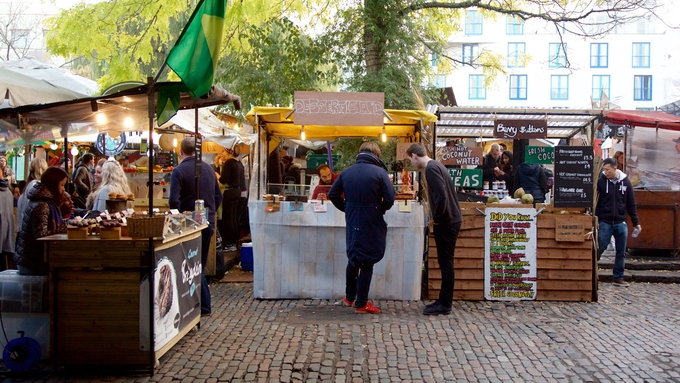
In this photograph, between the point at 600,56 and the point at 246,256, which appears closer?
the point at 246,256

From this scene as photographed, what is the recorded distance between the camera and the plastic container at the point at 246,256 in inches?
372

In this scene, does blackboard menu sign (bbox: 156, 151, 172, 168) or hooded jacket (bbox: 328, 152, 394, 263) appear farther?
blackboard menu sign (bbox: 156, 151, 172, 168)

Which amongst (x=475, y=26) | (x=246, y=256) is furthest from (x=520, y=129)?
(x=475, y=26)

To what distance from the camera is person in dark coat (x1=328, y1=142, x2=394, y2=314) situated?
6.67 meters

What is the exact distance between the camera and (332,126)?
8.81 m

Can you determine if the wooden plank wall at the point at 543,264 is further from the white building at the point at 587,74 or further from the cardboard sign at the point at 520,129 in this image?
the white building at the point at 587,74

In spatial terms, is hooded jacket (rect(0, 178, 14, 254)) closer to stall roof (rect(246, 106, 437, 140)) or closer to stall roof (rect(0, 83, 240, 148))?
stall roof (rect(0, 83, 240, 148))

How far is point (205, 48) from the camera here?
5.10 meters

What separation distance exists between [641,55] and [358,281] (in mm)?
46301

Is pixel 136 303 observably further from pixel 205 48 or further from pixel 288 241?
pixel 288 241

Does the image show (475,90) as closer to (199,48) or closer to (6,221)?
(6,221)

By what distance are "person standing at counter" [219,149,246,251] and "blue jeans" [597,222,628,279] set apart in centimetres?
594

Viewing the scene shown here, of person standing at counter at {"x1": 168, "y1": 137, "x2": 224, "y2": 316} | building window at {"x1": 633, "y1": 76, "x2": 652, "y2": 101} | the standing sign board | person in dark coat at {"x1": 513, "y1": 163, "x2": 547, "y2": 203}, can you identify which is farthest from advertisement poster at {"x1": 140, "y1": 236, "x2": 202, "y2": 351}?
building window at {"x1": 633, "y1": 76, "x2": 652, "y2": 101}

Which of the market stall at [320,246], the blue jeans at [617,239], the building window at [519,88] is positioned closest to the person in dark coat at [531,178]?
the blue jeans at [617,239]
